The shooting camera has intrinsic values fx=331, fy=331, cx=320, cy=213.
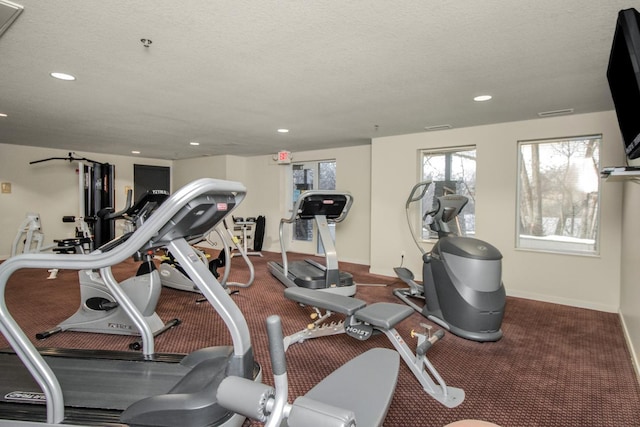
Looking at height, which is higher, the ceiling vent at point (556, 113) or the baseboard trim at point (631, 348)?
the ceiling vent at point (556, 113)

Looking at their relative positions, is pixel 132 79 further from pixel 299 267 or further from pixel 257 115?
pixel 299 267

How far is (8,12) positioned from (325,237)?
11.2 feet

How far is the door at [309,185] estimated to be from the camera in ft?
23.1

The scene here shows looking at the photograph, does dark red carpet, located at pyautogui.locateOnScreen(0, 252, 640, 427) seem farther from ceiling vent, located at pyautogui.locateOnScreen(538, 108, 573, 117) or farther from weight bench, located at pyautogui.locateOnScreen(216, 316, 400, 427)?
ceiling vent, located at pyautogui.locateOnScreen(538, 108, 573, 117)

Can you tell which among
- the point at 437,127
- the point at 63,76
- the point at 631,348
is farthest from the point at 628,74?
the point at 63,76

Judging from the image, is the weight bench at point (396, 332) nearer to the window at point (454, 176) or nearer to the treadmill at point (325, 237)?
the treadmill at point (325, 237)

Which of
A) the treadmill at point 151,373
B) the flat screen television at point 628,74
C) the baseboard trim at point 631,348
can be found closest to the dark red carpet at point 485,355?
the baseboard trim at point 631,348

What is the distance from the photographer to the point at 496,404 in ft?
6.59

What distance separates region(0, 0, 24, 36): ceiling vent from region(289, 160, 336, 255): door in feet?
17.3

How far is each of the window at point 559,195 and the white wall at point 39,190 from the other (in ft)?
27.6

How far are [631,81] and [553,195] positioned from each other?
305 cm

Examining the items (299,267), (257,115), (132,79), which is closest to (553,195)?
(299,267)

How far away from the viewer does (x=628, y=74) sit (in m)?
1.56

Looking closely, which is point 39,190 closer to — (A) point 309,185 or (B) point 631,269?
(A) point 309,185
